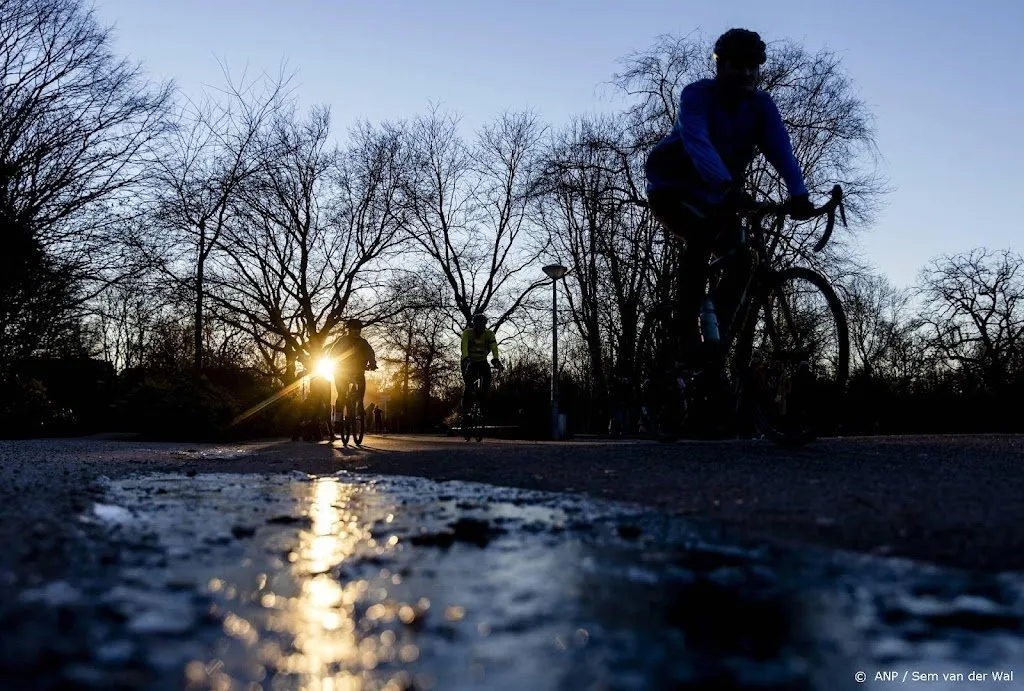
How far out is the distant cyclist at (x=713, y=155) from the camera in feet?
19.9

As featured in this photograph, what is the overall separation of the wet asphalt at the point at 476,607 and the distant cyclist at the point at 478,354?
42.3 feet

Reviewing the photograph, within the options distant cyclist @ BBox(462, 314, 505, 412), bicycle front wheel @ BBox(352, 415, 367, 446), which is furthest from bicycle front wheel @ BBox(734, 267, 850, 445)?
bicycle front wheel @ BBox(352, 415, 367, 446)

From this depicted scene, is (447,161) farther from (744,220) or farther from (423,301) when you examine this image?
(744,220)

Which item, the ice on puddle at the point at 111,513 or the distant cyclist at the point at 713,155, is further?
the distant cyclist at the point at 713,155

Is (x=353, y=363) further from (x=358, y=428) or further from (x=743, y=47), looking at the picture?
(x=743, y=47)

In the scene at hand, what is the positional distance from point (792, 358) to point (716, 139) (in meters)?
1.49

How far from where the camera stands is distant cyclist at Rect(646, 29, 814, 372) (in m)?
6.08

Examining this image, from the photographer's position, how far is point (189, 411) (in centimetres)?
2053

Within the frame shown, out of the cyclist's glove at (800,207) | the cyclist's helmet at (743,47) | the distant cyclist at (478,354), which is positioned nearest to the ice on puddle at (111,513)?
the cyclist's glove at (800,207)

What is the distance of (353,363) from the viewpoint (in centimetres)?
1631

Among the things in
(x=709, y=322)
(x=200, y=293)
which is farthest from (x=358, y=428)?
(x=200, y=293)

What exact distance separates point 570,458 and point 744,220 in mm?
1874

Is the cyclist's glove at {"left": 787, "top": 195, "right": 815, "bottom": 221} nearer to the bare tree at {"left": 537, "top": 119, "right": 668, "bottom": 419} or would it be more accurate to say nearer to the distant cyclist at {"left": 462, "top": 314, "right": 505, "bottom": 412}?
the distant cyclist at {"left": 462, "top": 314, "right": 505, "bottom": 412}

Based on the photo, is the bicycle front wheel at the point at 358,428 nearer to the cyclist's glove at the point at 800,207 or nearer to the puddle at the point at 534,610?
the cyclist's glove at the point at 800,207
